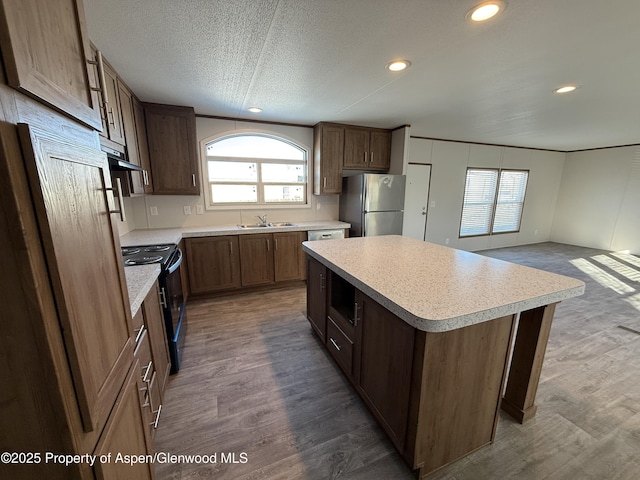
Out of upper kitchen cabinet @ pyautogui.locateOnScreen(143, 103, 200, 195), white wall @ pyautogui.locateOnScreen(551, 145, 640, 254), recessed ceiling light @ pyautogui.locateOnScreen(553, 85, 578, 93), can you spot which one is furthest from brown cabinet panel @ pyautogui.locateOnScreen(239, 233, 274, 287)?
white wall @ pyautogui.locateOnScreen(551, 145, 640, 254)

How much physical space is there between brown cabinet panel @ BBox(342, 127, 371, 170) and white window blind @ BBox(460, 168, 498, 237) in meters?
2.86

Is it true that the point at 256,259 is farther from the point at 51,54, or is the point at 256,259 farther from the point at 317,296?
the point at 51,54

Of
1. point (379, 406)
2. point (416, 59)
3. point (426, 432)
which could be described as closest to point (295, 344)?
point (379, 406)

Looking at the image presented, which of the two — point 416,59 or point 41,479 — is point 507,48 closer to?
point 416,59

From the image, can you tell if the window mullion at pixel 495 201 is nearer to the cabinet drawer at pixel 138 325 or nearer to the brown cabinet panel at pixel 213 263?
the brown cabinet panel at pixel 213 263

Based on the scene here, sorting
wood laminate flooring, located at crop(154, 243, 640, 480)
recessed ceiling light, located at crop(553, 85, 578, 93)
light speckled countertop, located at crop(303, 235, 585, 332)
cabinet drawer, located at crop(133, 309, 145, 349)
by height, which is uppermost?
recessed ceiling light, located at crop(553, 85, 578, 93)

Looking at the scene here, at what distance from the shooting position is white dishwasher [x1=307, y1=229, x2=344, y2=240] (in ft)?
12.1

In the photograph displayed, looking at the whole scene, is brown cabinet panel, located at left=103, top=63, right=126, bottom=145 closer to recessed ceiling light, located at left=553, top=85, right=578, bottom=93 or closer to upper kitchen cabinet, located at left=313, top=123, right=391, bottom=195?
upper kitchen cabinet, located at left=313, top=123, right=391, bottom=195

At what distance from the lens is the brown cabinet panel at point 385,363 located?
1182 millimetres

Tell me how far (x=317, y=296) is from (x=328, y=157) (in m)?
2.39

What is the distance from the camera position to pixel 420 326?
985 mm

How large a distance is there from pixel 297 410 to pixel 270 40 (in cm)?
250

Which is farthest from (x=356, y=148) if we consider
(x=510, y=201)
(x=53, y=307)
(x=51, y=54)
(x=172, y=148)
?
(x=510, y=201)

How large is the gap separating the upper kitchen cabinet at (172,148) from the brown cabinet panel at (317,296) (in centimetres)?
212
